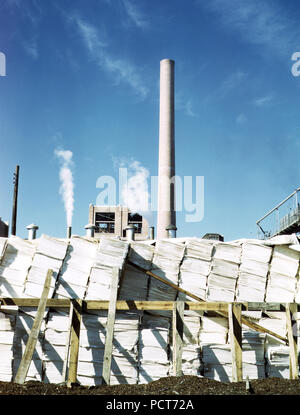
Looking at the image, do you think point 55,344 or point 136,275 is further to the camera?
point 136,275

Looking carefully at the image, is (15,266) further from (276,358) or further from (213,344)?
(276,358)

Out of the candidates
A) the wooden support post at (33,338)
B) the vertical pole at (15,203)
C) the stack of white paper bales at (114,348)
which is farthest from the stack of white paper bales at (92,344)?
the vertical pole at (15,203)

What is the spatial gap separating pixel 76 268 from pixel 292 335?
4.65 m

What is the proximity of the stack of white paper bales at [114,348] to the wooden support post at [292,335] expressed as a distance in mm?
2982

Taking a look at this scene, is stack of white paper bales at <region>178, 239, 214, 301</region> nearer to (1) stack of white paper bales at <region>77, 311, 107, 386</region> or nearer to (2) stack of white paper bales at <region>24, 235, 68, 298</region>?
(1) stack of white paper bales at <region>77, 311, 107, 386</region>

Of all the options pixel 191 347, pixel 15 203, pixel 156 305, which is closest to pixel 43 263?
pixel 156 305

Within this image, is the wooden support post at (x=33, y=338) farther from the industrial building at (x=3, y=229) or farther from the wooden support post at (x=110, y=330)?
the industrial building at (x=3, y=229)

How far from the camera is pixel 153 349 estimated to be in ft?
29.4

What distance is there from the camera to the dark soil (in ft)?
21.4

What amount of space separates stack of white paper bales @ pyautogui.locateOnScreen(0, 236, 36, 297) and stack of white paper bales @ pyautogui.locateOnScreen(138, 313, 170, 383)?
2835mm

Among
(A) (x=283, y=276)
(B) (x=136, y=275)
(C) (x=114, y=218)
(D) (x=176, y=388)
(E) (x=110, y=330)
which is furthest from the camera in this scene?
(C) (x=114, y=218)
